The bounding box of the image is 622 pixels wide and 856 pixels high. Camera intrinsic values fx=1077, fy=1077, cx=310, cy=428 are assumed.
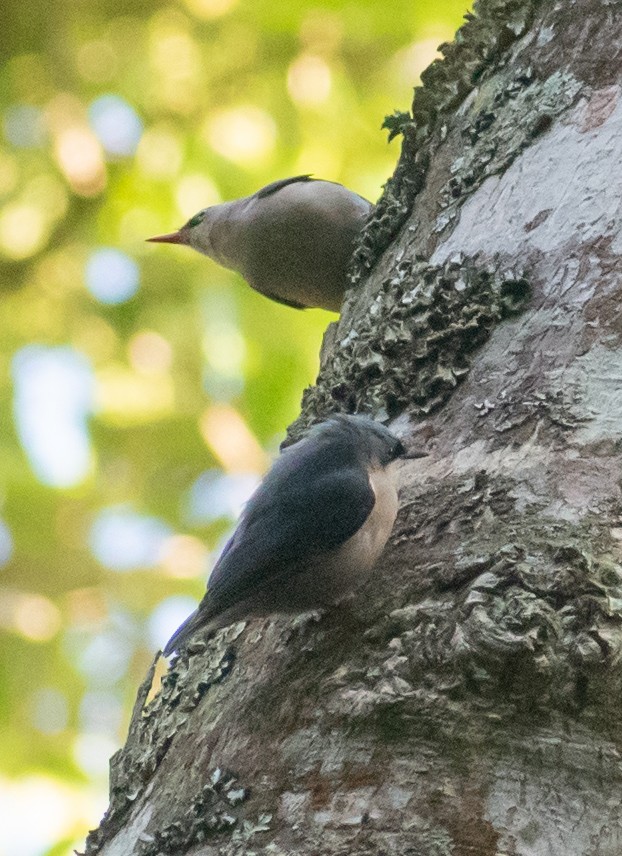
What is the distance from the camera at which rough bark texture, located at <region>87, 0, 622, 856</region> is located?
4.55 feet

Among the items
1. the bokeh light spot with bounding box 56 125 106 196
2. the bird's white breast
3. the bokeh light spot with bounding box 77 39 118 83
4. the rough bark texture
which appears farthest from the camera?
the bokeh light spot with bounding box 77 39 118 83

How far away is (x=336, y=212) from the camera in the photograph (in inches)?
134

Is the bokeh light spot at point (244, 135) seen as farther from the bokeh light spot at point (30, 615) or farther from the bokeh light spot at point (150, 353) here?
the bokeh light spot at point (30, 615)

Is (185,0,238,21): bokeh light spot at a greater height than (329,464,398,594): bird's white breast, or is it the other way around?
(185,0,238,21): bokeh light spot

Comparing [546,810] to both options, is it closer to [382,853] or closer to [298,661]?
[382,853]

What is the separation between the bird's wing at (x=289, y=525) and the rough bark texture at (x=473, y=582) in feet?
0.31

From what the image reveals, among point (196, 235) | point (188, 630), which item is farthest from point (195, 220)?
point (188, 630)

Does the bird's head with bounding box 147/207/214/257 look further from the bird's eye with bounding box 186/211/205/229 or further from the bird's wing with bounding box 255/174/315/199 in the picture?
the bird's wing with bounding box 255/174/315/199

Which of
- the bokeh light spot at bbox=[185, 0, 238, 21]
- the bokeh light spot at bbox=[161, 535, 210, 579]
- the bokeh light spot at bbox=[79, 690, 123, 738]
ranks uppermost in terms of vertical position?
the bokeh light spot at bbox=[185, 0, 238, 21]

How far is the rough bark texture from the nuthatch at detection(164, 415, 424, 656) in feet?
0.15

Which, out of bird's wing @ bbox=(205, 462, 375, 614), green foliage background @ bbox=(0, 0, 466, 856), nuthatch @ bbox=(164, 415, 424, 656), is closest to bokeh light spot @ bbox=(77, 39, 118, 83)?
green foliage background @ bbox=(0, 0, 466, 856)

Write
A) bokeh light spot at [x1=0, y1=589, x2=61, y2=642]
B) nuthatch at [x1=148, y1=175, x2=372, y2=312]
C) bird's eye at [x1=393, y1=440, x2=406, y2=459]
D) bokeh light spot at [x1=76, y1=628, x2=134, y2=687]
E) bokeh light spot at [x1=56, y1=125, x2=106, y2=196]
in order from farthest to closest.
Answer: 1. bokeh light spot at [x1=56, y1=125, x2=106, y2=196]
2. bokeh light spot at [x1=76, y1=628, x2=134, y2=687]
3. bokeh light spot at [x1=0, y1=589, x2=61, y2=642]
4. nuthatch at [x1=148, y1=175, x2=372, y2=312]
5. bird's eye at [x1=393, y1=440, x2=406, y2=459]

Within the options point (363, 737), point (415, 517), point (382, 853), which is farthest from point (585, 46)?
point (382, 853)

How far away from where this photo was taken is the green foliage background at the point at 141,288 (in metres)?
4.53
